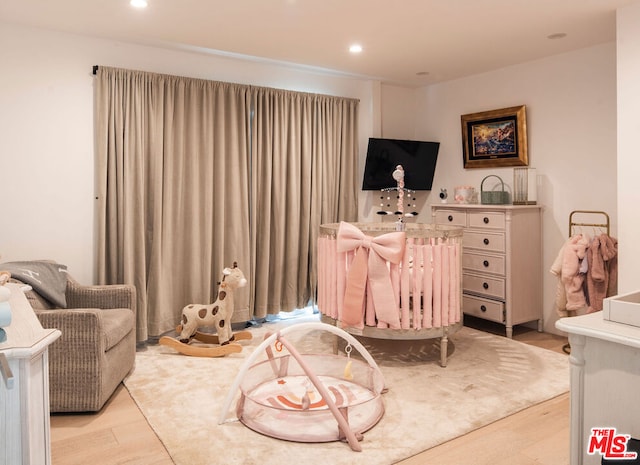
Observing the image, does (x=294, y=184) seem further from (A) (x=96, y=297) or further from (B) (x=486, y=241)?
(A) (x=96, y=297)

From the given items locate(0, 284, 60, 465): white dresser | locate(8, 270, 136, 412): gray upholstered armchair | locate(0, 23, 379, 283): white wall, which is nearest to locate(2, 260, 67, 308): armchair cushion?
locate(8, 270, 136, 412): gray upholstered armchair

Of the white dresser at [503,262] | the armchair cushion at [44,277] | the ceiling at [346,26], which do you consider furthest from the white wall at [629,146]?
the armchair cushion at [44,277]

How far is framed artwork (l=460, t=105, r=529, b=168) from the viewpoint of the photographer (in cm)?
473

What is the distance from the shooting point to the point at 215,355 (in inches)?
150

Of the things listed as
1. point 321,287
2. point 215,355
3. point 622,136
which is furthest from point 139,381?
point 622,136

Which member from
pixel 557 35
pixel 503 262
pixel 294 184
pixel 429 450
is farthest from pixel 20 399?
pixel 557 35

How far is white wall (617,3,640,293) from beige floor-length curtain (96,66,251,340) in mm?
2906

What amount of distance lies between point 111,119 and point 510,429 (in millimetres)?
3460

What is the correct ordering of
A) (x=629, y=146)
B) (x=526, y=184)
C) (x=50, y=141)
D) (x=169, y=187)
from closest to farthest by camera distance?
(x=629, y=146) < (x=50, y=141) < (x=169, y=187) < (x=526, y=184)

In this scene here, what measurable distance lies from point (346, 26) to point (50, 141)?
233 centimetres

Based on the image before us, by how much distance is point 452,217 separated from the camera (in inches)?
191

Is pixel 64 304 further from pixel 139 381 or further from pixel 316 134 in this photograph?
pixel 316 134

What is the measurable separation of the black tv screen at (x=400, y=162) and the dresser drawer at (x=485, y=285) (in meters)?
1.24

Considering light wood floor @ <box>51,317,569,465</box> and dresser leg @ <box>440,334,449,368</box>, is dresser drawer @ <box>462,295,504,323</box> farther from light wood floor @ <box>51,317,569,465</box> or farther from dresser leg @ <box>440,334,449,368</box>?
light wood floor @ <box>51,317,569,465</box>
